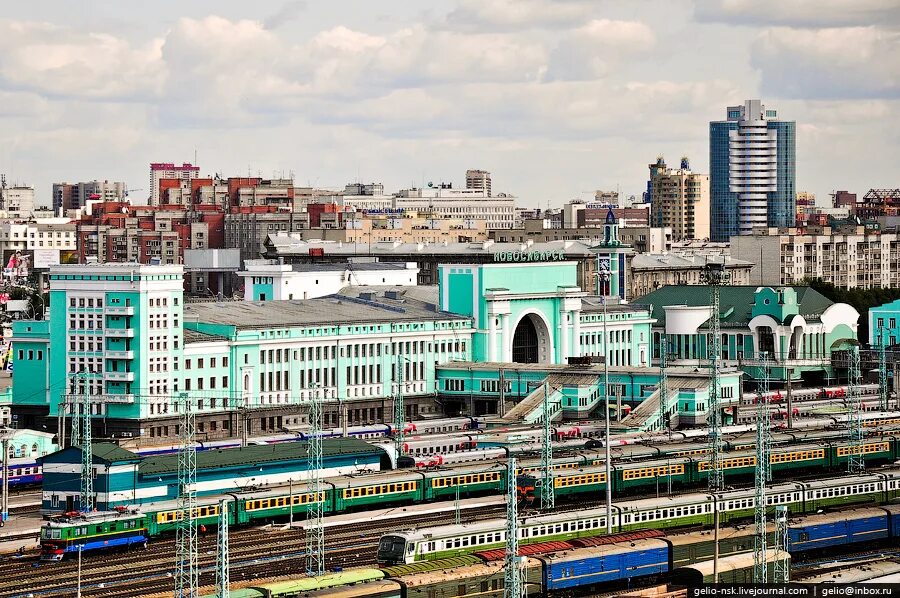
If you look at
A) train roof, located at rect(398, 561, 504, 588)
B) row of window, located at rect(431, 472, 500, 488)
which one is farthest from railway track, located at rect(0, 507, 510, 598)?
train roof, located at rect(398, 561, 504, 588)

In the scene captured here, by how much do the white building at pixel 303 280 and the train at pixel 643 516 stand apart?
8025cm

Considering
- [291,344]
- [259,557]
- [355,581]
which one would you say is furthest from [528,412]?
[355,581]

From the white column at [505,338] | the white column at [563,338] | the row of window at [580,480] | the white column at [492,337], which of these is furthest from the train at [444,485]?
the white column at [563,338]

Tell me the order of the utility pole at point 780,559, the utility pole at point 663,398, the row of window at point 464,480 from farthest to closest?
1. the utility pole at point 663,398
2. the row of window at point 464,480
3. the utility pole at point 780,559

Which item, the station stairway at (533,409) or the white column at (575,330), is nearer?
the station stairway at (533,409)

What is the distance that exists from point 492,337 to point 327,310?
1357 cm

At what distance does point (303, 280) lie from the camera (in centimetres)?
17888

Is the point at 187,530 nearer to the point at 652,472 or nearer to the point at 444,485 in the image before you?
the point at 444,485

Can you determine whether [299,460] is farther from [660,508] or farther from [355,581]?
[355,581]

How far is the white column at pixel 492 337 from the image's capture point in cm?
15288

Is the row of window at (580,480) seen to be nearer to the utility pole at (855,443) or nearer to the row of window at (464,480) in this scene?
the row of window at (464,480)

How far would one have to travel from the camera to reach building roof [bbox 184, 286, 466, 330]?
13738 centimetres

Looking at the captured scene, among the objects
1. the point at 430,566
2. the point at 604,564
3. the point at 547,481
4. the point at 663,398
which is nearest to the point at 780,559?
the point at 604,564

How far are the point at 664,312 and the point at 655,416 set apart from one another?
146 feet
